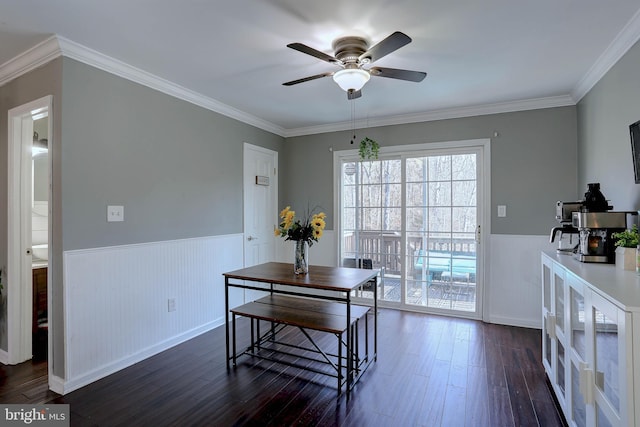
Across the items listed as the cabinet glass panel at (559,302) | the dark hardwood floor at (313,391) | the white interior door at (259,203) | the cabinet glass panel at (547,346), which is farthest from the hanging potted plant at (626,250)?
the white interior door at (259,203)

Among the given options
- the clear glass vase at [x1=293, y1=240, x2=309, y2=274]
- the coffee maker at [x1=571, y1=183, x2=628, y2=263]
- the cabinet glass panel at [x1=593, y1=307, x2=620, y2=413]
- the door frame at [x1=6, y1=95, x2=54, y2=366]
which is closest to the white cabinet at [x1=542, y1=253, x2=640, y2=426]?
the cabinet glass panel at [x1=593, y1=307, x2=620, y2=413]

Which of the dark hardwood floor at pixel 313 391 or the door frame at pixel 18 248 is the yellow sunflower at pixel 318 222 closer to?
the dark hardwood floor at pixel 313 391

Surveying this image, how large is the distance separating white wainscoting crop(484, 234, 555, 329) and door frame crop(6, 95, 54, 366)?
463 centimetres

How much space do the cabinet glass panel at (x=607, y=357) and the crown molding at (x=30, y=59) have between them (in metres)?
3.56

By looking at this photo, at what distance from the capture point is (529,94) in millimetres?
3424

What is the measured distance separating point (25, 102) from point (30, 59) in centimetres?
35

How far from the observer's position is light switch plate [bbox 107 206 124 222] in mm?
2658

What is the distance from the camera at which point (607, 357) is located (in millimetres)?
1387

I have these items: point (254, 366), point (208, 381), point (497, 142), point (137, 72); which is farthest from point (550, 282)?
point (137, 72)

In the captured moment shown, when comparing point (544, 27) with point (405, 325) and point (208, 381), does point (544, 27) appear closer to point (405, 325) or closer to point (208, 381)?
point (405, 325)

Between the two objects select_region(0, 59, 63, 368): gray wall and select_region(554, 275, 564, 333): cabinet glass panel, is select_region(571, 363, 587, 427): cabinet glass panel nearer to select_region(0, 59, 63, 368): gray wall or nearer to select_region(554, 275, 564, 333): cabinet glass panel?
select_region(554, 275, 564, 333): cabinet glass panel

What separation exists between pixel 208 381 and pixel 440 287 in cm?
288

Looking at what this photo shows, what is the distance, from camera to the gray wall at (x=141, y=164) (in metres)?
2.44

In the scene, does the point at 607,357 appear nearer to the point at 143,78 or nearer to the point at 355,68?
the point at 355,68
